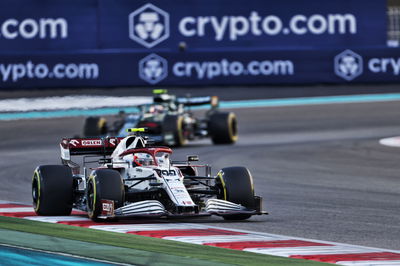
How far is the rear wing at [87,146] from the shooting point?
44.3 feet

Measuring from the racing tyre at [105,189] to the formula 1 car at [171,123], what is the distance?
40.8ft

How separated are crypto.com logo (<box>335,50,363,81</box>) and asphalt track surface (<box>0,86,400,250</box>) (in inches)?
47.7

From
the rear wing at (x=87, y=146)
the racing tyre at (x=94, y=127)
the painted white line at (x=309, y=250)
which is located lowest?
the painted white line at (x=309, y=250)

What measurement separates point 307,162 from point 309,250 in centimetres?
1235

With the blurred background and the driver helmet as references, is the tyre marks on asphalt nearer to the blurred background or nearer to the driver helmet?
the driver helmet

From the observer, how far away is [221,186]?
12.4 m

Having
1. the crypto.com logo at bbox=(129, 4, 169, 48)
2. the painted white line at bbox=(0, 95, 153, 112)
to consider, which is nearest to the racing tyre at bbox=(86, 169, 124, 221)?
the painted white line at bbox=(0, 95, 153, 112)

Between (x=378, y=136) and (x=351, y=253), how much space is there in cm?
1907

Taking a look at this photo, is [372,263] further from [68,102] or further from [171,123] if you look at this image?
[68,102]

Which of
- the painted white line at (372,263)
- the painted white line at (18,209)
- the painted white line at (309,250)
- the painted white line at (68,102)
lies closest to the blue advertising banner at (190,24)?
the painted white line at (68,102)

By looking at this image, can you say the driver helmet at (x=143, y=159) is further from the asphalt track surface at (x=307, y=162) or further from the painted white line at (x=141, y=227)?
the painted white line at (x=141, y=227)

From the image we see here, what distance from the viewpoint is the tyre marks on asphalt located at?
918 centimetres

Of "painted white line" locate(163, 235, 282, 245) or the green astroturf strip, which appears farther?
"painted white line" locate(163, 235, 282, 245)

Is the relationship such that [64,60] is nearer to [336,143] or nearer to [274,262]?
[336,143]
